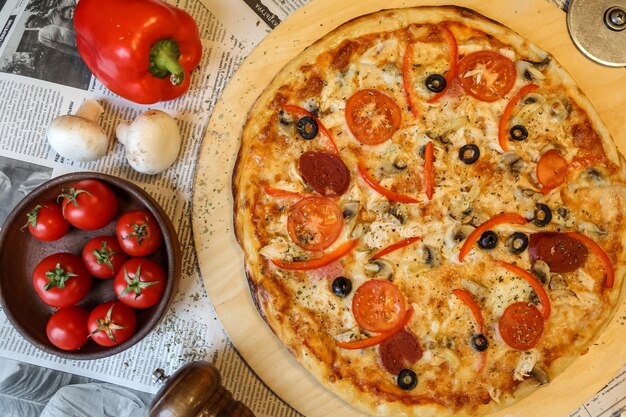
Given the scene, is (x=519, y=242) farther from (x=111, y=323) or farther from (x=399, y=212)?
(x=111, y=323)

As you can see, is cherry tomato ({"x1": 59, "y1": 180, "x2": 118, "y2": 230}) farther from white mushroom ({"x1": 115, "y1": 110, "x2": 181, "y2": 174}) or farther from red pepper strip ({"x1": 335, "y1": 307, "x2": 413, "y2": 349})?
red pepper strip ({"x1": 335, "y1": 307, "x2": 413, "y2": 349})

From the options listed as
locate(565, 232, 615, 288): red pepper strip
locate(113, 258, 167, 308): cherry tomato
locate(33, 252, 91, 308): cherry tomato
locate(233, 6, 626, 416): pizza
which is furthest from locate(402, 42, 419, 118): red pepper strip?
locate(33, 252, 91, 308): cherry tomato

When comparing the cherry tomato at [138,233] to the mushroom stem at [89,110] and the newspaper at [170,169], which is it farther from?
the mushroom stem at [89,110]

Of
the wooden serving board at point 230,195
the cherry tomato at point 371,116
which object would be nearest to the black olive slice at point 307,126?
the cherry tomato at point 371,116

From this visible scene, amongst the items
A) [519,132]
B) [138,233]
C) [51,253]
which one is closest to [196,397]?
[138,233]

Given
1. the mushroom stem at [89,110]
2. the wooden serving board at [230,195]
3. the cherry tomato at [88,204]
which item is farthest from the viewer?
the mushroom stem at [89,110]

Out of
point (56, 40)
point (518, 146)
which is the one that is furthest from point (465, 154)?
point (56, 40)

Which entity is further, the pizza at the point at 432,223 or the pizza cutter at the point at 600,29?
the pizza cutter at the point at 600,29
